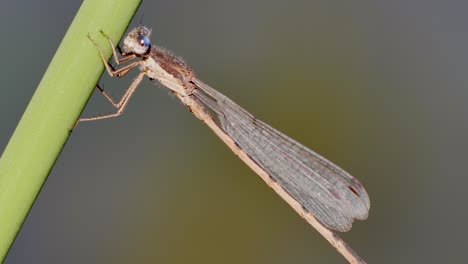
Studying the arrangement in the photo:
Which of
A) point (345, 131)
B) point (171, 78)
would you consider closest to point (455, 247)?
point (345, 131)

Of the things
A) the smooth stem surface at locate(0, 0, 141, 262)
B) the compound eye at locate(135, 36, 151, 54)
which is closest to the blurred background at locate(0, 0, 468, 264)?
the compound eye at locate(135, 36, 151, 54)

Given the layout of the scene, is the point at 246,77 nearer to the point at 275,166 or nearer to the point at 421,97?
the point at 421,97

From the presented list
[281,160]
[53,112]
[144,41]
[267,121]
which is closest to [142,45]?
[144,41]

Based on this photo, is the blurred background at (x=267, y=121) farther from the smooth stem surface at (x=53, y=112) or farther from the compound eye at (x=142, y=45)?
the smooth stem surface at (x=53, y=112)

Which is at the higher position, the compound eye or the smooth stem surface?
the compound eye

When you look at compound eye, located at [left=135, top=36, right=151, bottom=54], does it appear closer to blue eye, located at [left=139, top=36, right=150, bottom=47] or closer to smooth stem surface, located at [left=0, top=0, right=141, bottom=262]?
blue eye, located at [left=139, top=36, right=150, bottom=47]
